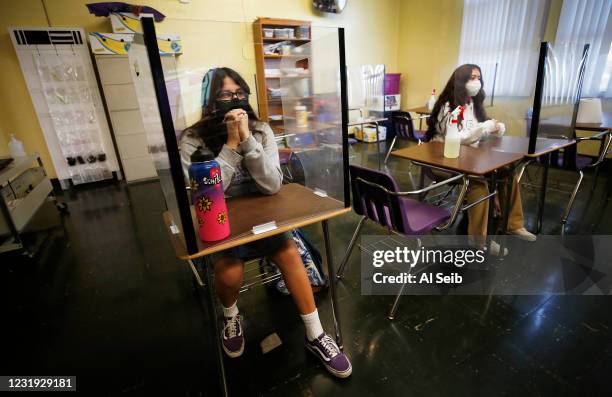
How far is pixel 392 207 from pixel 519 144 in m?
1.18

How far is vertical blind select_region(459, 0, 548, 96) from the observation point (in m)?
3.53

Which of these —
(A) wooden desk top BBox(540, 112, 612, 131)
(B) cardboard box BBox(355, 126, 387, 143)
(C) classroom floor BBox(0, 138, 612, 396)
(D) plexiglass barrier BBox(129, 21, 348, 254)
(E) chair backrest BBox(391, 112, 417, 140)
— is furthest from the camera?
(B) cardboard box BBox(355, 126, 387, 143)

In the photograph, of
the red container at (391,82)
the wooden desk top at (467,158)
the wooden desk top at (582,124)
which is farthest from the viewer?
the red container at (391,82)

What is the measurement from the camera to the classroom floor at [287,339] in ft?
3.92

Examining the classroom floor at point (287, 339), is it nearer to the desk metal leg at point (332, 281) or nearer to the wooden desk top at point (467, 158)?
the desk metal leg at point (332, 281)

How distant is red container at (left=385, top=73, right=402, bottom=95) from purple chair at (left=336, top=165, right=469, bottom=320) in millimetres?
4439

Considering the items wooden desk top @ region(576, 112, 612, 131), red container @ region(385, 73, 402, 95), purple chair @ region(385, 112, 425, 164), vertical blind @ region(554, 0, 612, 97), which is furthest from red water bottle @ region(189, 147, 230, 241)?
red container @ region(385, 73, 402, 95)

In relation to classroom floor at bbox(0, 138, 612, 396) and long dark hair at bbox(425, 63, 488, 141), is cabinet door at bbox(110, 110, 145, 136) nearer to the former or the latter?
Result: classroom floor at bbox(0, 138, 612, 396)

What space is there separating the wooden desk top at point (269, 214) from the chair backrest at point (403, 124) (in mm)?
2533

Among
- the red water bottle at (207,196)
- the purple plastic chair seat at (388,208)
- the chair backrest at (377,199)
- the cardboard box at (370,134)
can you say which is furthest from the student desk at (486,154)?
the cardboard box at (370,134)

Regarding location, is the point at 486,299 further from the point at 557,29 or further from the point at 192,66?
the point at 557,29

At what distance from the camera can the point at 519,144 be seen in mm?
1995

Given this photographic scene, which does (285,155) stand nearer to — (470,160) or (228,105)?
(228,105)

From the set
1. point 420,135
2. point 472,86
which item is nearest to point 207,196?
point 472,86
